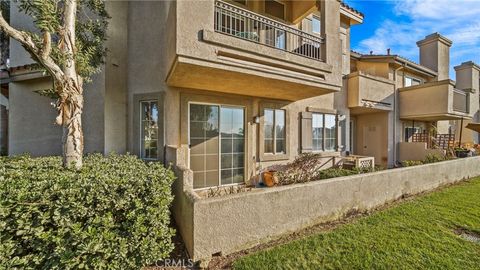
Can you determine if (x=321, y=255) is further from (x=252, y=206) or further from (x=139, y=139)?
(x=139, y=139)

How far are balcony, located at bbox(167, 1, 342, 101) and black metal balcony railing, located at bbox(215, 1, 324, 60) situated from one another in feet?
0.10

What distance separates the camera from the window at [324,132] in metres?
10.5

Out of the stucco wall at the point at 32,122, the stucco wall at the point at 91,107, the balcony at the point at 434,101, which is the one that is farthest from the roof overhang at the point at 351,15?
the stucco wall at the point at 32,122

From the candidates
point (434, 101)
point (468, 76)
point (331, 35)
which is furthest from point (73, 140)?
point (468, 76)

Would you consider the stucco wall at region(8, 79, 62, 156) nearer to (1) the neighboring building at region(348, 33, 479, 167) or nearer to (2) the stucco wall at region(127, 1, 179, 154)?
(2) the stucco wall at region(127, 1, 179, 154)

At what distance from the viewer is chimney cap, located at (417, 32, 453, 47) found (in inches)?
658

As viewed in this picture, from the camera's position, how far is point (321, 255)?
13.2 feet

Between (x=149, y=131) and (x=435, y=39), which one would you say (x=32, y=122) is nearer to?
(x=149, y=131)

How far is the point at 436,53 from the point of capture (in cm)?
1684

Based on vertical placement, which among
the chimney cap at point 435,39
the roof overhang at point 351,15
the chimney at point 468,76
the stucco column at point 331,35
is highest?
the chimney cap at point 435,39

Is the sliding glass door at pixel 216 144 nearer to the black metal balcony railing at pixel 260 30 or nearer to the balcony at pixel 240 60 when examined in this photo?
the balcony at pixel 240 60

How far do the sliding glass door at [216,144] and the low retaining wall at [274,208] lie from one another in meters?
3.35

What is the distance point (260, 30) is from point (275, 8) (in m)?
1.93

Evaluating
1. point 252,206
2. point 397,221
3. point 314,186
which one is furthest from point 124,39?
point 397,221
